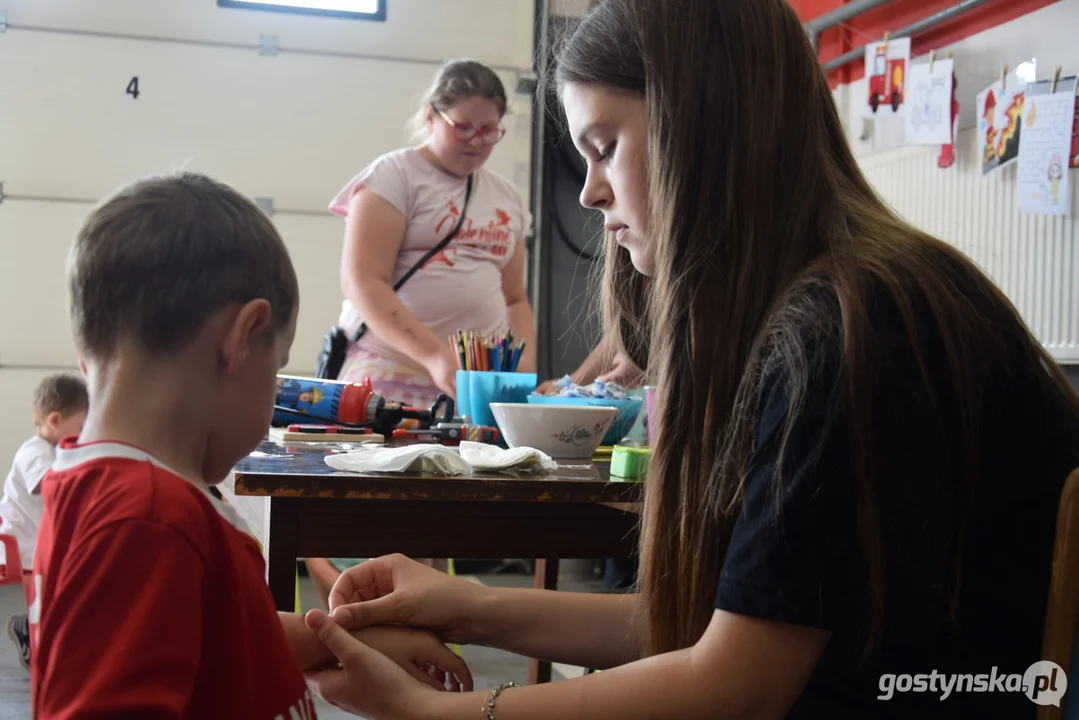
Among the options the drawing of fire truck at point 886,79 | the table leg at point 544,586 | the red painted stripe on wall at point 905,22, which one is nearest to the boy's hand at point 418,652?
the table leg at point 544,586

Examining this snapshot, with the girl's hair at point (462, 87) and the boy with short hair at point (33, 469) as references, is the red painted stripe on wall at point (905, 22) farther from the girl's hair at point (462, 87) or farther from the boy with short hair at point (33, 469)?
the boy with short hair at point (33, 469)

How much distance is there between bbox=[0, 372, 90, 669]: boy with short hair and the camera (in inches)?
107

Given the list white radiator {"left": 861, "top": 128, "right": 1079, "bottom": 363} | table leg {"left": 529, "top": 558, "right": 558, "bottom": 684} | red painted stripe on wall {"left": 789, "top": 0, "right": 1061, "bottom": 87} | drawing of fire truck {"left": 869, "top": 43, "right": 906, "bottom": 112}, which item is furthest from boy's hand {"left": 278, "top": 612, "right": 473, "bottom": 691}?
drawing of fire truck {"left": 869, "top": 43, "right": 906, "bottom": 112}

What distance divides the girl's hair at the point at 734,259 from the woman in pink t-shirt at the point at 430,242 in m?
1.27

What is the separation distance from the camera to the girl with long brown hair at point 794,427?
727 millimetres

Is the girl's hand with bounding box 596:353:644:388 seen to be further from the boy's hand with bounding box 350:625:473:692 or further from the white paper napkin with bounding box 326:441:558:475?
the boy's hand with bounding box 350:625:473:692

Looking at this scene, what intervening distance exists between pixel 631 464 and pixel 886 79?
3146 millimetres

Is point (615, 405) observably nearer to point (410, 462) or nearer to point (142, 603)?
point (410, 462)

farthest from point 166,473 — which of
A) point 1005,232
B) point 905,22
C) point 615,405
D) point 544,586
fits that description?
point 905,22

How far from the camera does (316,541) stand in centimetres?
120

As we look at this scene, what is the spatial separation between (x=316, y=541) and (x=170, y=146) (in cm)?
344

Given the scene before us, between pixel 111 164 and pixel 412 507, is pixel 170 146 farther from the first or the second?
pixel 412 507

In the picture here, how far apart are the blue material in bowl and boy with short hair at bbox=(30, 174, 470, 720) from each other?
32.3 inches

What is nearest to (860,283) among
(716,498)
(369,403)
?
(716,498)
